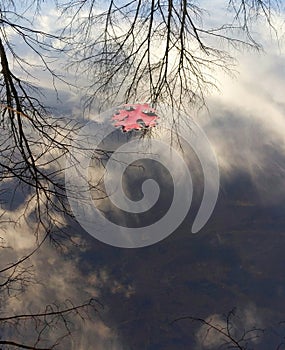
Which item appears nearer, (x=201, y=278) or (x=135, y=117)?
(x=201, y=278)

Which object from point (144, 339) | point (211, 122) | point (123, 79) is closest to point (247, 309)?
point (144, 339)

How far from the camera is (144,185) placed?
3.59 m

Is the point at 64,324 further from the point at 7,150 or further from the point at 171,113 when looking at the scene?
the point at 171,113

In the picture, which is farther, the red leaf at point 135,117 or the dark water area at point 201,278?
the red leaf at point 135,117

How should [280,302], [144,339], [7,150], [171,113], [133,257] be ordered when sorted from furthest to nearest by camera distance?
[171,113] < [7,150] < [133,257] < [280,302] < [144,339]

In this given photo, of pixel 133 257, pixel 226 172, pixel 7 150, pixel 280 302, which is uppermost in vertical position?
pixel 7 150

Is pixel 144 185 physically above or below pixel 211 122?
below

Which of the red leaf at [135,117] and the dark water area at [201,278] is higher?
the red leaf at [135,117]

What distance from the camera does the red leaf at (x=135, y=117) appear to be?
412 centimetres

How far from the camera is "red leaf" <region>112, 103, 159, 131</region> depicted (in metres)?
4.12

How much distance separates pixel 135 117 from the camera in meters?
4.23

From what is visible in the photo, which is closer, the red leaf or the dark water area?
the dark water area

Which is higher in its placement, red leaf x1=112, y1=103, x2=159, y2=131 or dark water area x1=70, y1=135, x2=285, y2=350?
red leaf x1=112, y1=103, x2=159, y2=131

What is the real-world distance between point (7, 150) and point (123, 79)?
5.04 feet
